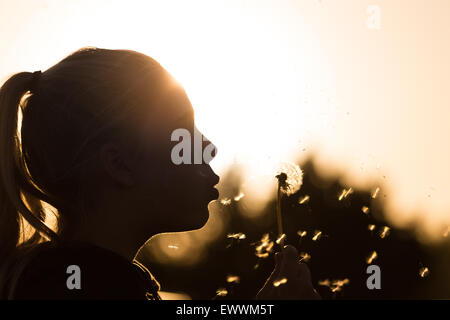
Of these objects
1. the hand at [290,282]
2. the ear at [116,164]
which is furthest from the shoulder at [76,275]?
the hand at [290,282]

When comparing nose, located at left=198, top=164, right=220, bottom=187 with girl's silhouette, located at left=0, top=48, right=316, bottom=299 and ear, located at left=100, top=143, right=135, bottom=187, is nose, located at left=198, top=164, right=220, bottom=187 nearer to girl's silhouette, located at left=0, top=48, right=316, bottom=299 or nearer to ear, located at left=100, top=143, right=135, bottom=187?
girl's silhouette, located at left=0, top=48, right=316, bottom=299

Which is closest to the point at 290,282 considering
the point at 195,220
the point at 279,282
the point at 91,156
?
the point at 279,282

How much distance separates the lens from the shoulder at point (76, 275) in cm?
304

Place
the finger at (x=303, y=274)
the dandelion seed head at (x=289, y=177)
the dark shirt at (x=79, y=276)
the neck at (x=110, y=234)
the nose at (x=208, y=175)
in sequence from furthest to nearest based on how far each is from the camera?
1. the dandelion seed head at (x=289, y=177)
2. the nose at (x=208, y=175)
3. the finger at (x=303, y=274)
4. the neck at (x=110, y=234)
5. the dark shirt at (x=79, y=276)

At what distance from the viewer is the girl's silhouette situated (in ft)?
11.6

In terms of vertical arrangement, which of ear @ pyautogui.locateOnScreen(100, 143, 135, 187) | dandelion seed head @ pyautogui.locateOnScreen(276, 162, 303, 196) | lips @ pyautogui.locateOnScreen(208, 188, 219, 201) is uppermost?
ear @ pyautogui.locateOnScreen(100, 143, 135, 187)

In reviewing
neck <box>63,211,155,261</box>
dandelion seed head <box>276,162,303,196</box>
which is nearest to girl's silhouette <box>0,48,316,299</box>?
neck <box>63,211,155,261</box>

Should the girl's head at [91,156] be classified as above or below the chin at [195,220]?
above

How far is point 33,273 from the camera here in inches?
121

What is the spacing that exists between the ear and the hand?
790 mm

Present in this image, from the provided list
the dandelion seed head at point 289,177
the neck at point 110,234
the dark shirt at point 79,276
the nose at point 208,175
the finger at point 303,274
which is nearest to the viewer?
the dark shirt at point 79,276

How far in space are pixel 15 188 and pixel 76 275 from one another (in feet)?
2.15

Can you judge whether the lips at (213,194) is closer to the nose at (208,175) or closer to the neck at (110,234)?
the nose at (208,175)
